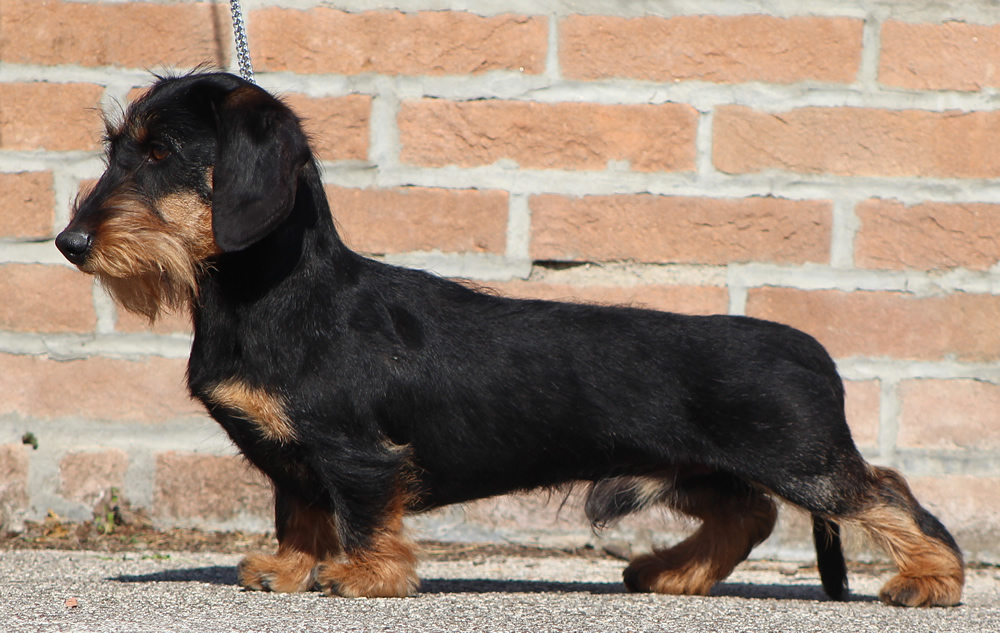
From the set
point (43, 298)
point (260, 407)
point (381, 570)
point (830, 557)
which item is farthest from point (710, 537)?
point (43, 298)

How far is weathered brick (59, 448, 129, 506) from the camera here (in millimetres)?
3799

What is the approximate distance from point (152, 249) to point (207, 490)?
139 cm

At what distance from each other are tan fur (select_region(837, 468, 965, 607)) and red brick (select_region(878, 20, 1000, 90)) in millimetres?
1539

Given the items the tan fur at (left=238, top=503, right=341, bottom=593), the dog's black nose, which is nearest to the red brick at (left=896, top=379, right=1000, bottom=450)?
the tan fur at (left=238, top=503, right=341, bottom=593)

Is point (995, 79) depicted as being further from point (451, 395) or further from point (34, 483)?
point (34, 483)

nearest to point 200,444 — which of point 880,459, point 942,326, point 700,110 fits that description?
point 700,110

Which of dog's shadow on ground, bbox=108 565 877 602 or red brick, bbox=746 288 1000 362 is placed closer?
dog's shadow on ground, bbox=108 565 877 602

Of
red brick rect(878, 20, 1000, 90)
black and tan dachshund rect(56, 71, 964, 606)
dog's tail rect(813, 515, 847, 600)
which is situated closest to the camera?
black and tan dachshund rect(56, 71, 964, 606)

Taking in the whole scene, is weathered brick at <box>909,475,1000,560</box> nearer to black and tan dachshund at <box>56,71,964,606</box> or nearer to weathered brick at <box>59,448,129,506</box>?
black and tan dachshund at <box>56,71,964,606</box>

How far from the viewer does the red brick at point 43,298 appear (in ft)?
12.4

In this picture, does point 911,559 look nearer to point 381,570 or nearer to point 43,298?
point 381,570

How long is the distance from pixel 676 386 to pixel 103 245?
157 cm

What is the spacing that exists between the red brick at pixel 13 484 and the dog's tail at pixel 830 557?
2676 mm

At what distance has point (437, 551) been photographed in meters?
3.88
